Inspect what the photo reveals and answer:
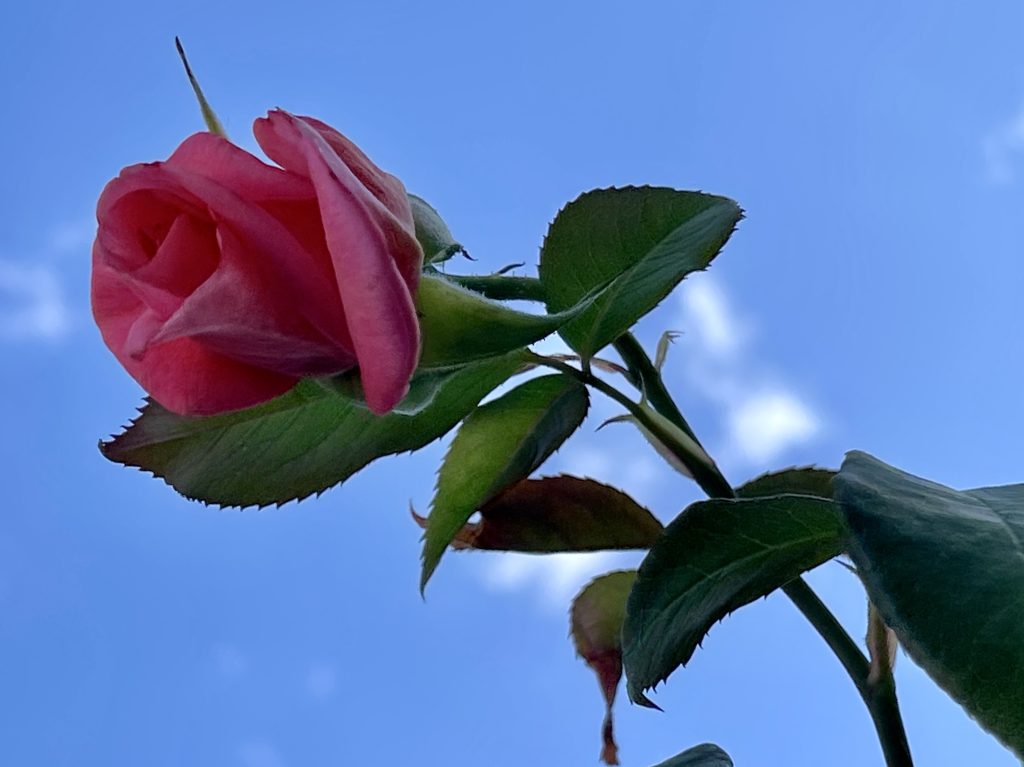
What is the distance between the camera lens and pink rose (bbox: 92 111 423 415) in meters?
0.30

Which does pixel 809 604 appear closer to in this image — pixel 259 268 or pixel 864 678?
pixel 864 678

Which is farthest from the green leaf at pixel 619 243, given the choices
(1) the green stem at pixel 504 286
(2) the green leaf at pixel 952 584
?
(2) the green leaf at pixel 952 584

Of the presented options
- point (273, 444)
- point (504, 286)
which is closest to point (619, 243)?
point (504, 286)

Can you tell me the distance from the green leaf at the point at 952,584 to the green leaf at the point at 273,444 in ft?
0.53

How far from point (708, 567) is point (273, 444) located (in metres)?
0.17

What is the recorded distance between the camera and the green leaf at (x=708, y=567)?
1.32ft

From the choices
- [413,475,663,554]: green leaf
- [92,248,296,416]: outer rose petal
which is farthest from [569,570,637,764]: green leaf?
[92,248,296,416]: outer rose petal

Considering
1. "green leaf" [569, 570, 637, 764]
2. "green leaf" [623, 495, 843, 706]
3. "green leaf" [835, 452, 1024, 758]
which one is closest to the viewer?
"green leaf" [835, 452, 1024, 758]

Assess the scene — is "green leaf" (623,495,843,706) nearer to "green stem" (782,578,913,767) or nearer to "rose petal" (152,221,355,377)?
"green stem" (782,578,913,767)

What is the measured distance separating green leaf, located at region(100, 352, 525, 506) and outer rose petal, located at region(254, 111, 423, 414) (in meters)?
0.12

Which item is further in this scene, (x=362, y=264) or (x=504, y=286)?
(x=504, y=286)

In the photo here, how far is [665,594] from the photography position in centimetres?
41

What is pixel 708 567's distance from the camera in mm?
416

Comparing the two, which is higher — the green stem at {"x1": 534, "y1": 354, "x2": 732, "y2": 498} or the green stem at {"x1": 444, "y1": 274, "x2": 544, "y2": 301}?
the green stem at {"x1": 444, "y1": 274, "x2": 544, "y2": 301}
